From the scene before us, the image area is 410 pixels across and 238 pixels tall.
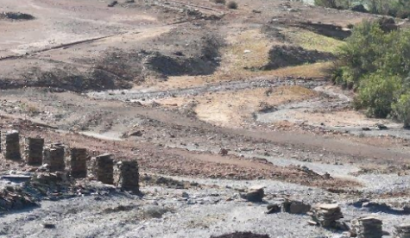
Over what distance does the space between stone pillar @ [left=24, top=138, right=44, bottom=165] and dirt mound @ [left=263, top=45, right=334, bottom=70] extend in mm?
35690

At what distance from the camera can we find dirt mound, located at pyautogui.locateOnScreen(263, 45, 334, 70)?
7375 cm

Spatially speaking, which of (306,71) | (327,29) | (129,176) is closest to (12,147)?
(129,176)

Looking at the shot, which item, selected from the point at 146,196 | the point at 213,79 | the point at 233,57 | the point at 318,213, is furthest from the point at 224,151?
the point at 233,57

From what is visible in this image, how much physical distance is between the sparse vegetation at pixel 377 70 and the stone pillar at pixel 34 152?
23.7m

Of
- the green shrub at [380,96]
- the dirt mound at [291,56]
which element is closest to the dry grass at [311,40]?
the dirt mound at [291,56]

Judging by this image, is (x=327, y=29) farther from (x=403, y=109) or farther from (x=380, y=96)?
(x=403, y=109)

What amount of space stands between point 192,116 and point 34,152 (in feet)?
66.4

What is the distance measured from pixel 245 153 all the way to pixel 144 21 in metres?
35.8

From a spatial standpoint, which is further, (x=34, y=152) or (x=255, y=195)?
(x=34, y=152)

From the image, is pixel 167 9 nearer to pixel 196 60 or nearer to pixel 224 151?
pixel 196 60

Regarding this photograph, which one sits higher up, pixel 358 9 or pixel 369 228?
pixel 369 228

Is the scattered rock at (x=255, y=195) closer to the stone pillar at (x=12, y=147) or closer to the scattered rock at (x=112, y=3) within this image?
the stone pillar at (x=12, y=147)

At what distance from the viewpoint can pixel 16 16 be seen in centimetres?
8069

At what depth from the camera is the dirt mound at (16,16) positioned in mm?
80188
